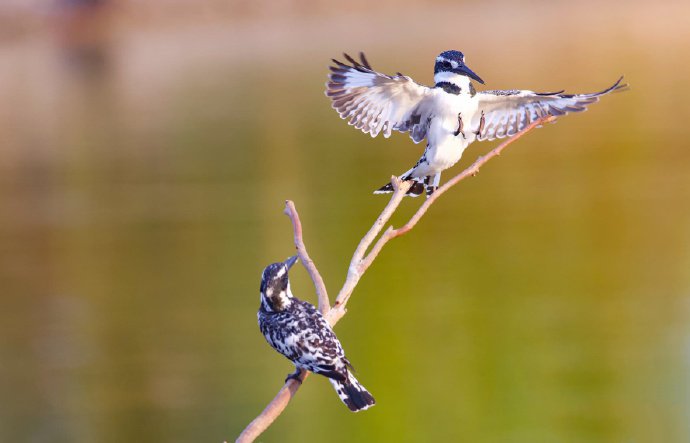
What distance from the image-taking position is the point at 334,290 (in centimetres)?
1000

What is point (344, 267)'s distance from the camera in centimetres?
1040

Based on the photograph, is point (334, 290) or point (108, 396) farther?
point (334, 290)

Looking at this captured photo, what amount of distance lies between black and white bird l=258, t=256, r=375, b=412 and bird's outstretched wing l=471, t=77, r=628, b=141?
889 millimetres

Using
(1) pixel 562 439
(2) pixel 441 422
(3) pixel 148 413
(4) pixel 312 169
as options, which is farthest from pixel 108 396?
(4) pixel 312 169

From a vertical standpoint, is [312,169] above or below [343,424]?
above

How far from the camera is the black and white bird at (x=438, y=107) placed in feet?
14.0

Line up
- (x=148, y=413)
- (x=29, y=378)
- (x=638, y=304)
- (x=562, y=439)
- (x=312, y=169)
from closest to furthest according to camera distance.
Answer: (x=562, y=439) → (x=148, y=413) → (x=29, y=378) → (x=638, y=304) → (x=312, y=169)

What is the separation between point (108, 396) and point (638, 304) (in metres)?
4.28

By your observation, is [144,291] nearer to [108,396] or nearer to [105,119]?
[108,396]

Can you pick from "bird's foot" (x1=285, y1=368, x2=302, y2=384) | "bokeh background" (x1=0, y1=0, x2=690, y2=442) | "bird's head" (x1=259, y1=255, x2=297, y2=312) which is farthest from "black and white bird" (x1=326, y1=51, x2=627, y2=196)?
"bokeh background" (x1=0, y1=0, x2=690, y2=442)

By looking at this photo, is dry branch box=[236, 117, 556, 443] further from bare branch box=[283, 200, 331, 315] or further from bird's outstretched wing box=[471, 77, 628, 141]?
bird's outstretched wing box=[471, 77, 628, 141]

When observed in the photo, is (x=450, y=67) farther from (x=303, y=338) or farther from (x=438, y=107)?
(x=303, y=338)

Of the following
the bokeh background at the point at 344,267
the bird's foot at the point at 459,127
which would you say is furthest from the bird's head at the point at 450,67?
the bokeh background at the point at 344,267

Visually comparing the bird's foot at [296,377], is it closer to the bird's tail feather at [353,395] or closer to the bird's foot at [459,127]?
the bird's tail feather at [353,395]
